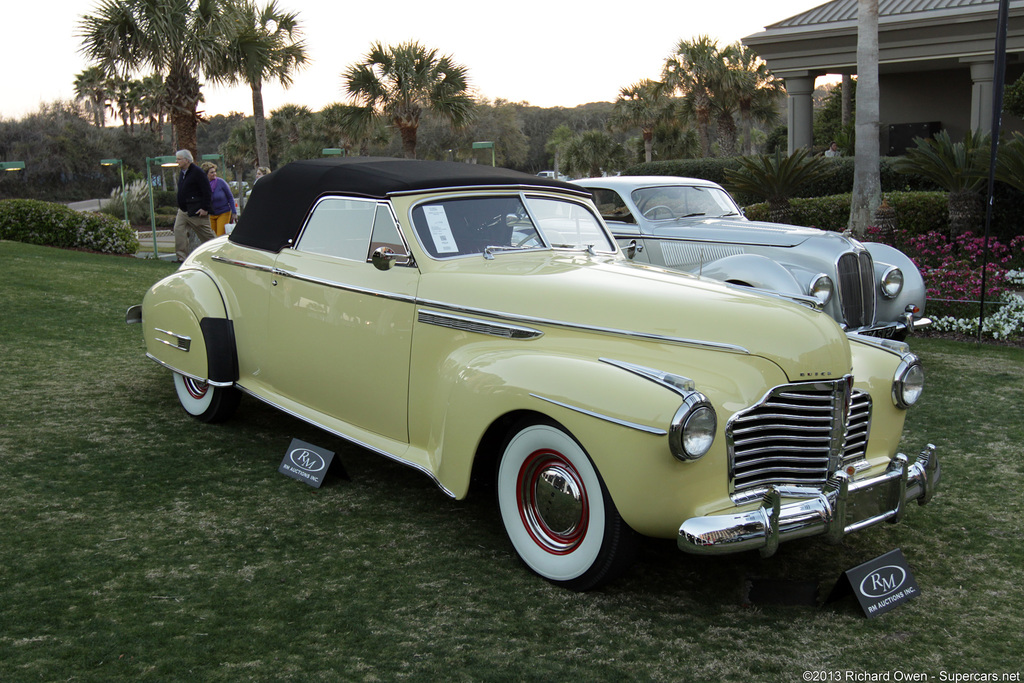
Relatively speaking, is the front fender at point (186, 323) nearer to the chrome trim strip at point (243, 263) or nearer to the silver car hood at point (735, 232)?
the chrome trim strip at point (243, 263)

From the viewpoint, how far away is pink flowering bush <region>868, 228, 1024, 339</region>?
859 centimetres

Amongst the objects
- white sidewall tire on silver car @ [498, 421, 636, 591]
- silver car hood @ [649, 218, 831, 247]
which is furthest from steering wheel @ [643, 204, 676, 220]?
white sidewall tire on silver car @ [498, 421, 636, 591]

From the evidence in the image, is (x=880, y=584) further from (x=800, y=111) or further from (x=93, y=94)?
(x=93, y=94)

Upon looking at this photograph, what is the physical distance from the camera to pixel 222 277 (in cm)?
517

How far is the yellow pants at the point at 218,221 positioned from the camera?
1169 cm

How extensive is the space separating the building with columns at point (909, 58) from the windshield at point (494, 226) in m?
14.5

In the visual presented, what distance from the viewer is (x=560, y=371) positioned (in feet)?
10.3

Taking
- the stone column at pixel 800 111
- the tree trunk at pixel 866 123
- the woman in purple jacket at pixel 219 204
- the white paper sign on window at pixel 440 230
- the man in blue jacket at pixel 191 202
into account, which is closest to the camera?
the white paper sign on window at pixel 440 230

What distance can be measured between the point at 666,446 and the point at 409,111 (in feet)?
72.4

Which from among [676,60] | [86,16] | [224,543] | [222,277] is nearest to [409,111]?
[86,16]

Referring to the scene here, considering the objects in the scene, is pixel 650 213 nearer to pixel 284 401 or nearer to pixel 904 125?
pixel 284 401

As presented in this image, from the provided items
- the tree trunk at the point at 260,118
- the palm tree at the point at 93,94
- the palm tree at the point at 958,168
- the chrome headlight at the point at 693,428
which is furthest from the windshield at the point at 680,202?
the palm tree at the point at 93,94

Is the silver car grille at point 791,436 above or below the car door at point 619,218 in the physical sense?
below

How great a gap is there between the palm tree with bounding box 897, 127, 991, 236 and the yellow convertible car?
791 cm
